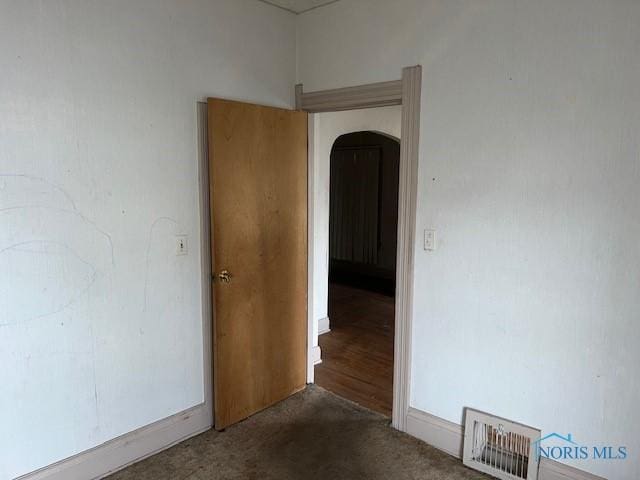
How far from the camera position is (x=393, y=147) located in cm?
670

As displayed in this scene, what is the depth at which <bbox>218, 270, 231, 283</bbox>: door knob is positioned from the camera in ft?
8.61

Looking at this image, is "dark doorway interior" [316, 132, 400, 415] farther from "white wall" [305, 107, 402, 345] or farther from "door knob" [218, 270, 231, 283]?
"door knob" [218, 270, 231, 283]

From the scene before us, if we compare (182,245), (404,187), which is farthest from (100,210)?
(404,187)

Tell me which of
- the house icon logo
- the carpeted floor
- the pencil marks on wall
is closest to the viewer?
the pencil marks on wall

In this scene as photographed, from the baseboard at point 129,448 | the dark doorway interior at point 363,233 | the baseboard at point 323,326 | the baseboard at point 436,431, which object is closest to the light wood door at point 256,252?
the baseboard at point 129,448

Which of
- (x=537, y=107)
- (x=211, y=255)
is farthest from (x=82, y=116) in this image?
(x=537, y=107)

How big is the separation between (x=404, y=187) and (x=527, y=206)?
2.19 ft

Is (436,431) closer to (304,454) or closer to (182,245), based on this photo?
(304,454)

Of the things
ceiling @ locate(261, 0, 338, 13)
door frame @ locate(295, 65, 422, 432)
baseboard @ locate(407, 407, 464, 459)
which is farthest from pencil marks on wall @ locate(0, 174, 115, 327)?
baseboard @ locate(407, 407, 464, 459)

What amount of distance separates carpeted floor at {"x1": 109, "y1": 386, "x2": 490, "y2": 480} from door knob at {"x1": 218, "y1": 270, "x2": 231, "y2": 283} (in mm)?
909

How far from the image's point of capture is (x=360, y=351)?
4.04m

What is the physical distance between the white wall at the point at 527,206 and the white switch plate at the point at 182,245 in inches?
51.2

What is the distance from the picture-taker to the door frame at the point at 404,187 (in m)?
2.52

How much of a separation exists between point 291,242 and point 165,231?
2.87 ft
